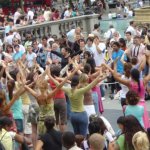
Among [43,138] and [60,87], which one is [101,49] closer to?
[60,87]

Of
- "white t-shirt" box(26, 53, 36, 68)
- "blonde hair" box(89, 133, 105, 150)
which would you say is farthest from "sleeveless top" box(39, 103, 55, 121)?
"white t-shirt" box(26, 53, 36, 68)

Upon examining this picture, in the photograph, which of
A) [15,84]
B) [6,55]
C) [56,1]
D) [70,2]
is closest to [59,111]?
[15,84]

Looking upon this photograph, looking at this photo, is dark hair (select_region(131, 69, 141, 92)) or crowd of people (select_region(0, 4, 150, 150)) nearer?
crowd of people (select_region(0, 4, 150, 150))

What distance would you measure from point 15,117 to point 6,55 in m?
5.32

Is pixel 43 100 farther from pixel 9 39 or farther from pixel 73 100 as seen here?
pixel 9 39

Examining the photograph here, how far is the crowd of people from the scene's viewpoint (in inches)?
310

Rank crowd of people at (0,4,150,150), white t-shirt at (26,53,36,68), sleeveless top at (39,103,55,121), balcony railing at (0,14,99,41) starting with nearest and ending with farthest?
crowd of people at (0,4,150,150) → sleeveless top at (39,103,55,121) → white t-shirt at (26,53,36,68) → balcony railing at (0,14,99,41)

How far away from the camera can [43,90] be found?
9.85 meters

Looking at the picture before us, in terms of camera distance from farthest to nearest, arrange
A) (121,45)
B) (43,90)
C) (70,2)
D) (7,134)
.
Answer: (70,2) < (121,45) < (43,90) < (7,134)

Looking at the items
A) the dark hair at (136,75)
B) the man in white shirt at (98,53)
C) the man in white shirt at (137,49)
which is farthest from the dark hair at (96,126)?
the man in white shirt at (98,53)

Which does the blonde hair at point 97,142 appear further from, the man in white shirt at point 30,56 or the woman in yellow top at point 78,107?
the man in white shirt at point 30,56

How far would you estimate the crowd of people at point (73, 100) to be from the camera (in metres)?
7.87

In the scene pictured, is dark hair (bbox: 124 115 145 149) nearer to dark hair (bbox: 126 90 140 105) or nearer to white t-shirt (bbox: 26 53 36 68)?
dark hair (bbox: 126 90 140 105)

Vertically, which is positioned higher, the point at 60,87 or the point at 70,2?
the point at 60,87
